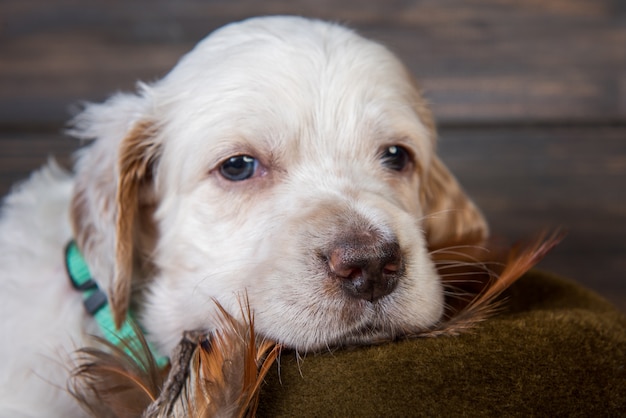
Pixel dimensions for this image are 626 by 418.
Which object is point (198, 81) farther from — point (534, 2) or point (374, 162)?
point (534, 2)

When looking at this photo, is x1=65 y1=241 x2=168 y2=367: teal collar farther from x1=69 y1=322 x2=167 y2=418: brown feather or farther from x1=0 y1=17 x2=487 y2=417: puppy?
x1=69 y1=322 x2=167 y2=418: brown feather

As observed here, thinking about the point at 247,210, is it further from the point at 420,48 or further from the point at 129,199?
the point at 420,48

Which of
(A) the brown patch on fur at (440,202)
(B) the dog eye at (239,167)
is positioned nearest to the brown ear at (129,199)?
(B) the dog eye at (239,167)

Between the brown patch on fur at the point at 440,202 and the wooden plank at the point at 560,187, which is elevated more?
the brown patch on fur at the point at 440,202

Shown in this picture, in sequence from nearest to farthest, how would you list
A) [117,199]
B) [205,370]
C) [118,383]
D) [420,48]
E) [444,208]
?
[205,370], [118,383], [117,199], [444,208], [420,48]

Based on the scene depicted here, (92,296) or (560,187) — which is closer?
(92,296)

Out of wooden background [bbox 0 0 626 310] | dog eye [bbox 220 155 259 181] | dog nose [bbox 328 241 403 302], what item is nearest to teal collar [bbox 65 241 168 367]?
dog eye [bbox 220 155 259 181]

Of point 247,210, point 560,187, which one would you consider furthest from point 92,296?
point 560,187

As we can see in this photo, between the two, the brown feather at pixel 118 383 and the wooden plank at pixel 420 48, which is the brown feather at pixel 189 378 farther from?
the wooden plank at pixel 420 48
